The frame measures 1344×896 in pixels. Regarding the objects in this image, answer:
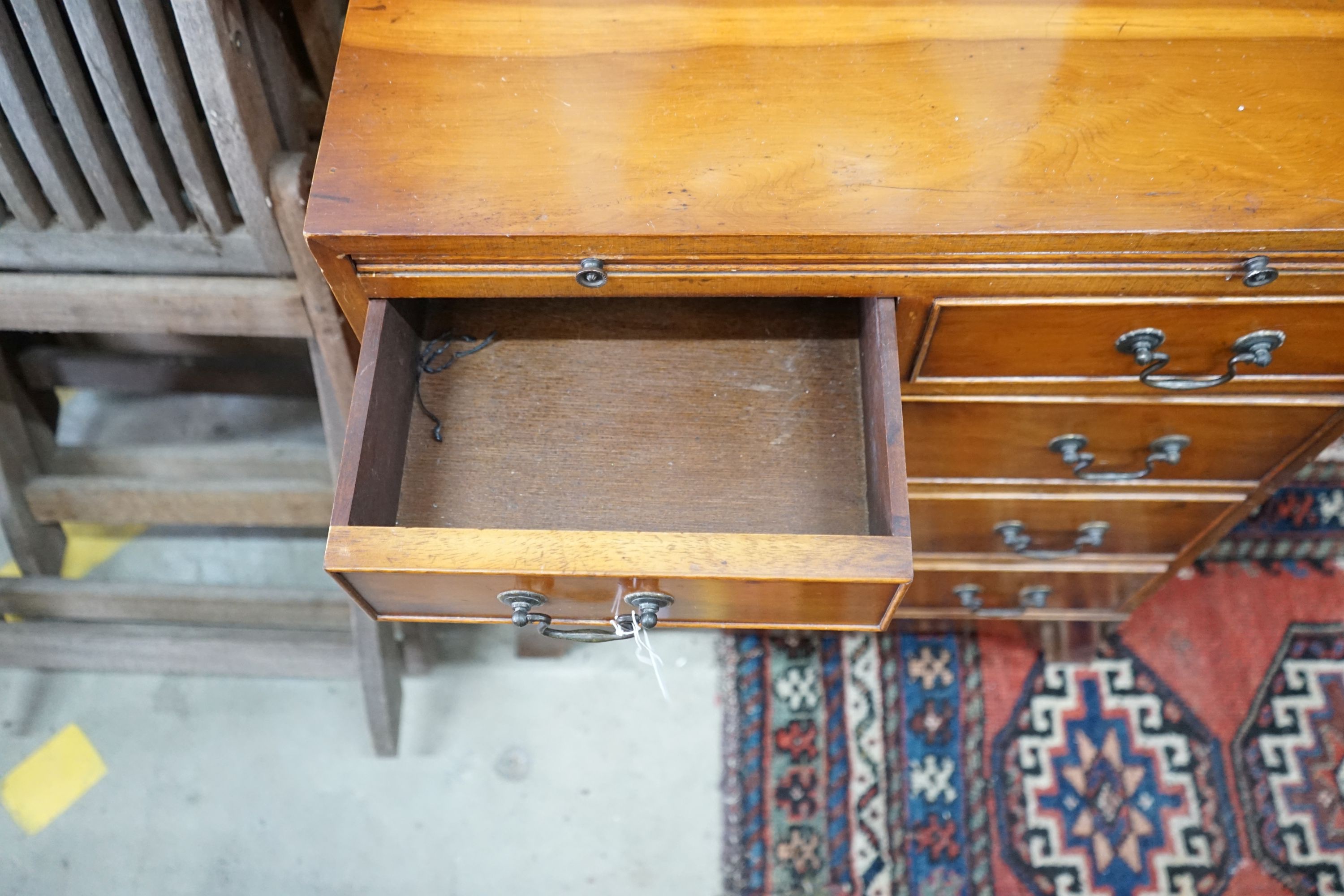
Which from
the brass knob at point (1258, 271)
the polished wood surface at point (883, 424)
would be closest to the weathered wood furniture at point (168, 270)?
the polished wood surface at point (883, 424)

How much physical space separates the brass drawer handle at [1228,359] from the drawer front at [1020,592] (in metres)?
0.47

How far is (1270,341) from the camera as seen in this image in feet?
2.91

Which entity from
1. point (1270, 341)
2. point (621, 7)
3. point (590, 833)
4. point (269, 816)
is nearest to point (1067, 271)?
point (1270, 341)

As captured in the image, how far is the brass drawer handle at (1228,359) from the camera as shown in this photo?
878mm

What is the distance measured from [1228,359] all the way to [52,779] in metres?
1.74

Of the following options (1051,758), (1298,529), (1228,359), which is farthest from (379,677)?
(1298,529)

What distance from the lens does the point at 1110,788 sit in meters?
1.51

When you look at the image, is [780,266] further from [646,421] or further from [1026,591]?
[1026,591]

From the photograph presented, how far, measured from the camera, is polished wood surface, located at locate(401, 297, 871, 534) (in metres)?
0.90

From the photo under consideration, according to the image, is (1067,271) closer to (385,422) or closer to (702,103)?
(702,103)

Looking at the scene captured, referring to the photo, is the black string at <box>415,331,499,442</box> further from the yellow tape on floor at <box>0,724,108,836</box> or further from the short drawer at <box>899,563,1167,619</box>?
the yellow tape on floor at <box>0,724,108,836</box>

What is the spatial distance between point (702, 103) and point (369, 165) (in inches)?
11.5

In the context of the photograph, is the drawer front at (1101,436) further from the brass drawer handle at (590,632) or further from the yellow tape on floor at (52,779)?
the yellow tape on floor at (52,779)

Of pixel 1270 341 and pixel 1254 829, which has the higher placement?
pixel 1270 341
